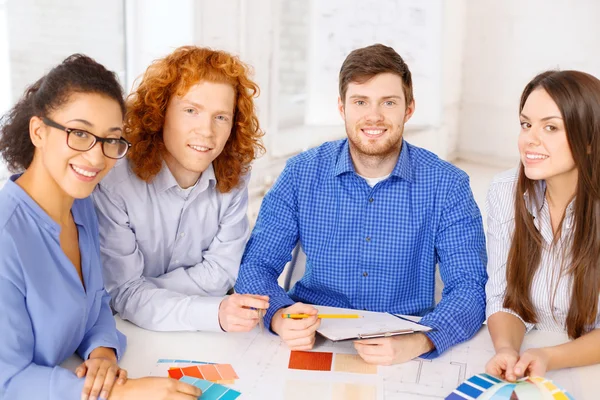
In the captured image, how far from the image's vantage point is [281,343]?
1740mm

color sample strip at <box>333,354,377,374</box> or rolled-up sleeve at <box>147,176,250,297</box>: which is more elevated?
rolled-up sleeve at <box>147,176,250,297</box>

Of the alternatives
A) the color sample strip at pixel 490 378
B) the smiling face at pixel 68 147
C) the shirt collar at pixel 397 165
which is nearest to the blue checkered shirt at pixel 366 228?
the shirt collar at pixel 397 165

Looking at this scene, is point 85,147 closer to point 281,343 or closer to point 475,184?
point 281,343

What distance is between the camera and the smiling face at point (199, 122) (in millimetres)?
1982

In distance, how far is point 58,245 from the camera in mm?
1498

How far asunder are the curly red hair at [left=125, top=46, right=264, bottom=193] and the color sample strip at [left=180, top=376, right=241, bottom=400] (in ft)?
2.34

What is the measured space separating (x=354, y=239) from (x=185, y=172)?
22.3 inches

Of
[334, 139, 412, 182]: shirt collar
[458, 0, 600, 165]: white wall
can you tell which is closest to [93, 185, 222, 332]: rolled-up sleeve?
[334, 139, 412, 182]: shirt collar

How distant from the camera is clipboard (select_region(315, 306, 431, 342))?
1645 mm

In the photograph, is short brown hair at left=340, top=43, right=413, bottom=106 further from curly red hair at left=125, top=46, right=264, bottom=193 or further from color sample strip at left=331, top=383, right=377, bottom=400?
color sample strip at left=331, top=383, right=377, bottom=400

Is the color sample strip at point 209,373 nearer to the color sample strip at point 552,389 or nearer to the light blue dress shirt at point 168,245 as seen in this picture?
the light blue dress shirt at point 168,245

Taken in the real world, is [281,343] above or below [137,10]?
below

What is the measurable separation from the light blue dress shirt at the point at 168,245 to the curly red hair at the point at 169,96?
0.04 metres

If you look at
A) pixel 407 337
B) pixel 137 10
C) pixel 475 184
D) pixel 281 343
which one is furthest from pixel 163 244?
pixel 475 184
